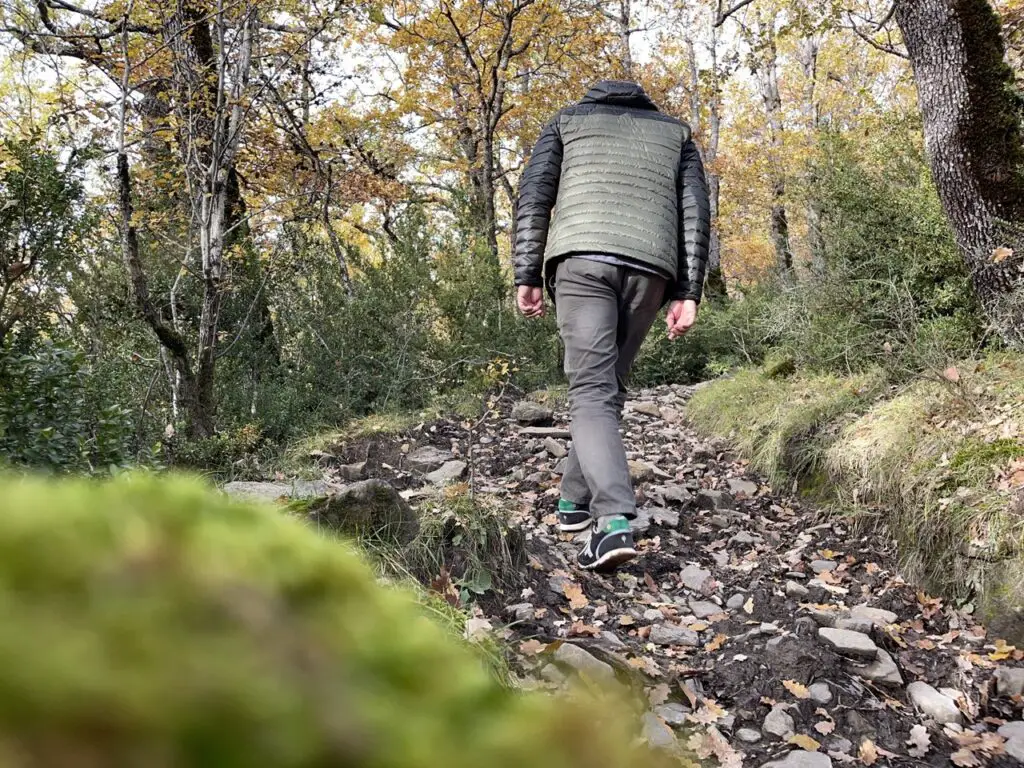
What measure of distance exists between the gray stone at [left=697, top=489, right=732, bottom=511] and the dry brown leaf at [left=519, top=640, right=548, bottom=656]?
232 centimetres

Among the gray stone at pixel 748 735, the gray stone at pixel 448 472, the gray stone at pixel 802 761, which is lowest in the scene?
the gray stone at pixel 748 735

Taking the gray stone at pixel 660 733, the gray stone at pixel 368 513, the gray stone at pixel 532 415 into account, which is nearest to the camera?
the gray stone at pixel 660 733

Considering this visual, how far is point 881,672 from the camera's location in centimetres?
246

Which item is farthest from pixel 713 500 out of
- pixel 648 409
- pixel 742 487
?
pixel 648 409

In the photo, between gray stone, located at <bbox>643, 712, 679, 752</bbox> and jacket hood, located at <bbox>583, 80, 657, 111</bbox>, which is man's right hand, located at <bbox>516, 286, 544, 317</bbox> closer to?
jacket hood, located at <bbox>583, 80, 657, 111</bbox>

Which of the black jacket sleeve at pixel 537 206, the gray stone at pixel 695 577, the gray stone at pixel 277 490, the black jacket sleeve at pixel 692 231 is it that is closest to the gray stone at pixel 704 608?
the gray stone at pixel 695 577

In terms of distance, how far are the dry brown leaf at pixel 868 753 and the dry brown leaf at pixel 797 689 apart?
0.74ft

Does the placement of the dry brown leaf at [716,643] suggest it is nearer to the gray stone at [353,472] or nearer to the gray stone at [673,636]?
the gray stone at [673,636]

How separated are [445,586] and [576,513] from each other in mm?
1227

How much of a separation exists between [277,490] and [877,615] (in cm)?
277

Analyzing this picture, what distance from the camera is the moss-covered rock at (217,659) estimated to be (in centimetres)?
22

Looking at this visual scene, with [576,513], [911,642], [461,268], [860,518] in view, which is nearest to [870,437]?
[860,518]

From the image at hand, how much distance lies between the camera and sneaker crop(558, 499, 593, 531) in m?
3.72

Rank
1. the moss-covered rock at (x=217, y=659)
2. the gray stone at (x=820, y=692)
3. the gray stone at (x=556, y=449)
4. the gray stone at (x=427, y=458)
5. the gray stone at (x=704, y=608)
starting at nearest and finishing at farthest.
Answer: the moss-covered rock at (x=217, y=659) → the gray stone at (x=820, y=692) → the gray stone at (x=704, y=608) → the gray stone at (x=427, y=458) → the gray stone at (x=556, y=449)
